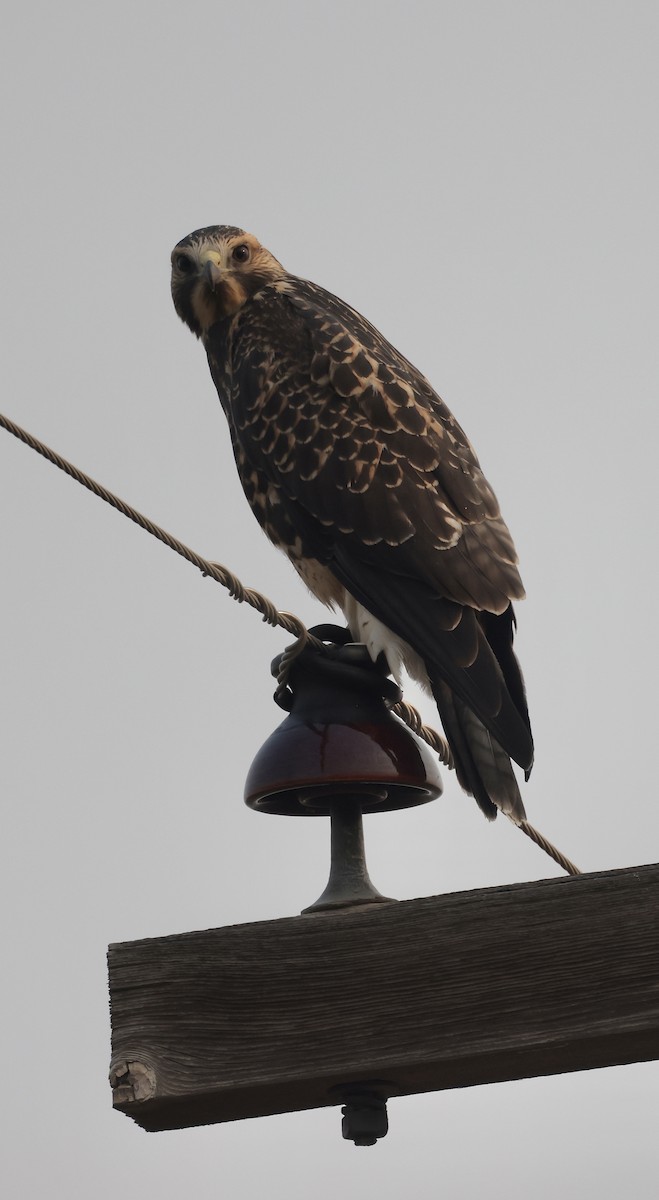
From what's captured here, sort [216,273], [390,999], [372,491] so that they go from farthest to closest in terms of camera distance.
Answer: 1. [216,273]
2. [372,491]
3. [390,999]

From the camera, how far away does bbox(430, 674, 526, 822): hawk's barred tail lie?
3469 millimetres

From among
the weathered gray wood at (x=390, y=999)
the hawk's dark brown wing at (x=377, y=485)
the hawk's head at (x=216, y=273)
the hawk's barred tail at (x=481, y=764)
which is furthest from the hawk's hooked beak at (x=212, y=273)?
the weathered gray wood at (x=390, y=999)

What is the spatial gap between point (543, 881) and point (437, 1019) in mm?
268

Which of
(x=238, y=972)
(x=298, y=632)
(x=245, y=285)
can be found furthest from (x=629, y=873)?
(x=245, y=285)

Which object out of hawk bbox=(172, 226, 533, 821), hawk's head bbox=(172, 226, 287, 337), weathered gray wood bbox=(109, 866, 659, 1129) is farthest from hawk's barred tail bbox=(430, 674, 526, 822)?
hawk's head bbox=(172, 226, 287, 337)

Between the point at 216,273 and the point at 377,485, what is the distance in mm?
1367

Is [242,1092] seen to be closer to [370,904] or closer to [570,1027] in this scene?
[370,904]

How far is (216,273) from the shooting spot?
5.34m

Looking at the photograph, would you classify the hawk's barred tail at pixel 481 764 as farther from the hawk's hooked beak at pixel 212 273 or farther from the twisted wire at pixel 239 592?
the hawk's hooked beak at pixel 212 273

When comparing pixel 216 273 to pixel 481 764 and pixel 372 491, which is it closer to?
pixel 372 491

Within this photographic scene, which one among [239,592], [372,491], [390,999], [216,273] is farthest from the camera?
[216,273]

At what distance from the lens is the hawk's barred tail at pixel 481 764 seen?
Result: 11.4 feet

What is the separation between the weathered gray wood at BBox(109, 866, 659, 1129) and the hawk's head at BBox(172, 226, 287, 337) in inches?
130

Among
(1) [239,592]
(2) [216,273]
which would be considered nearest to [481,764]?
(1) [239,592]
